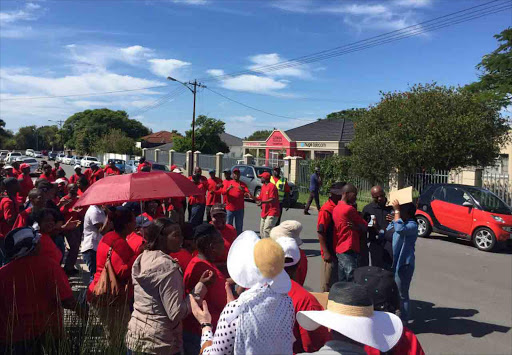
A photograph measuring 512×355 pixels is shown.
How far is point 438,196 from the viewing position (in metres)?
11.4

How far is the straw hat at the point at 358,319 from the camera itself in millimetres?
1775

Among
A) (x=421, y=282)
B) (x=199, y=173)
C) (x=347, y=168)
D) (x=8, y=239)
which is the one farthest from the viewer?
(x=347, y=168)

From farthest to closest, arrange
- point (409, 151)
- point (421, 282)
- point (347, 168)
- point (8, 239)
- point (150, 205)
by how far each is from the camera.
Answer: point (347, 168) < point (409, 151) < point (421, 282) < point (150, 205) < point (8, 239)

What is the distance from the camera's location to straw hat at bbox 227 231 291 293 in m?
2.05

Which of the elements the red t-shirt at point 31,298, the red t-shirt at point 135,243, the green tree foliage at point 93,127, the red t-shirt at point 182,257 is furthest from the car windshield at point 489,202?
the green tree foliage at point 93,127

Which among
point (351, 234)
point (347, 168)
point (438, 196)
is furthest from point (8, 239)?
point (347, 168)

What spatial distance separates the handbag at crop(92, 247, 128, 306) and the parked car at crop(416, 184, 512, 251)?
964cm

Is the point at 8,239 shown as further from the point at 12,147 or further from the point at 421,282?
the point at 12,147

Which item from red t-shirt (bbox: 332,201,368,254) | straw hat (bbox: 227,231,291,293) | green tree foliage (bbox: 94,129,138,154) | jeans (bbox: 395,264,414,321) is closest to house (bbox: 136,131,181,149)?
green tree foliage (bbox: 94,129,138,154)

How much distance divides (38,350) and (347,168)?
19281mm

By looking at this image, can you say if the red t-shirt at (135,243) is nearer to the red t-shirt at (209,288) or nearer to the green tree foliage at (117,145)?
the red t-shirt at (209,288)

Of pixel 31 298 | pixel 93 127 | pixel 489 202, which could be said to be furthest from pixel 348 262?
pixel 93 127

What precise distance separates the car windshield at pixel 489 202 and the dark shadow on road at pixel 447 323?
5324 mm

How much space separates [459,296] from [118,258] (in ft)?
18.4
